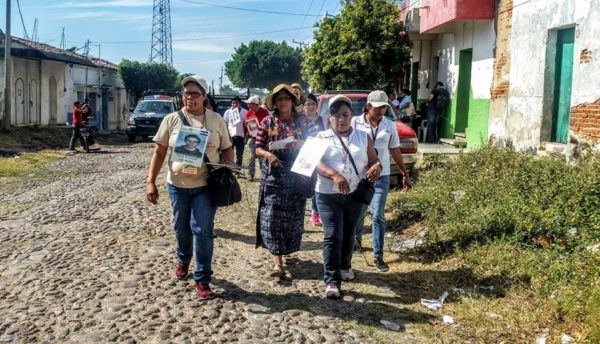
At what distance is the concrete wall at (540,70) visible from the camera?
361 inches

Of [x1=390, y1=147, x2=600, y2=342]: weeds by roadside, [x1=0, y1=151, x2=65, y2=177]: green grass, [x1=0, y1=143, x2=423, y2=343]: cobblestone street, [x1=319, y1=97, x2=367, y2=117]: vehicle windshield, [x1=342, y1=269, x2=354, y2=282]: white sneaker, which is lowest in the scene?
[x1=0, y1=151, x2=65, y2=177]: green grass

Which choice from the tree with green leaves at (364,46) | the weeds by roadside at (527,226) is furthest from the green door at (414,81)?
the weeds by roadside at (527,226)

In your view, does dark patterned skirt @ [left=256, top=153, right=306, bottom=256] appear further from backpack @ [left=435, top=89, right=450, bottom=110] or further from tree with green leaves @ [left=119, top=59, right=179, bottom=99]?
tree with green leaves @ [left=119, top=59, right=179, bottom=99]

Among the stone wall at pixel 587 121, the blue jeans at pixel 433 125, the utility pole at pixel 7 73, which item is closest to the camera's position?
the stone wall at pixel 587 121

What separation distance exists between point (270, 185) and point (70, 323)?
2083 mm

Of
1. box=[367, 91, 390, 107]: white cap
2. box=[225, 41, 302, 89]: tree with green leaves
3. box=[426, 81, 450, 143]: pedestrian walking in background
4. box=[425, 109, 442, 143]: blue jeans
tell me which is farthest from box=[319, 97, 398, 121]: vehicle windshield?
box=[225, 41, 302, 89]: tree with green leaves

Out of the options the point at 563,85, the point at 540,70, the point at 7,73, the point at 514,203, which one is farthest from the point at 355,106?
the point at 7,73

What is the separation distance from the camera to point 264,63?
64688 millimetres

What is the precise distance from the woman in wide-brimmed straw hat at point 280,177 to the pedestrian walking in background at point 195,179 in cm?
52

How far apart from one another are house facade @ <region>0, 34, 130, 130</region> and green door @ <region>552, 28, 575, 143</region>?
68.8 ft

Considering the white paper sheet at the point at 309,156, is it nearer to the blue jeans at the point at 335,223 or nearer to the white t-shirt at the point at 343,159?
the white t-shirt at the point at 343,159

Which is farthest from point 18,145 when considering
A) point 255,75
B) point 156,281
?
point 255,75

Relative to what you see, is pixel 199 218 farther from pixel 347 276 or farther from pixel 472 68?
pixel 472 68

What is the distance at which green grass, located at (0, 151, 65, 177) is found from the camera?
13.7 m
